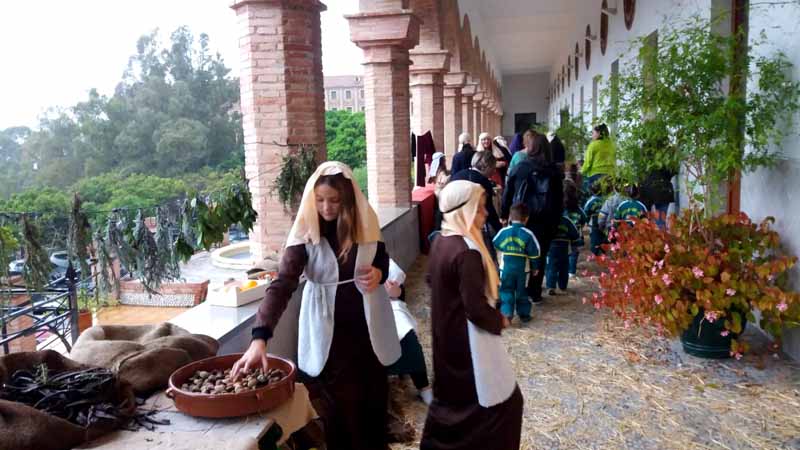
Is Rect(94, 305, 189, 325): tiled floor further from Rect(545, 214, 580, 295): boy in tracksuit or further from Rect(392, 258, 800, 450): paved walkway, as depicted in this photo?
Rect(392, 258, 800, 450): paved walkway

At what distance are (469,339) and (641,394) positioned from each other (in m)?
2.11

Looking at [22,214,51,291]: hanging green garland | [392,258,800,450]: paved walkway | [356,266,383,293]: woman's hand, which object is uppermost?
[22,214,51,291]: hanging green garland

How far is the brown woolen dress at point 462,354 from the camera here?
244 centimetres

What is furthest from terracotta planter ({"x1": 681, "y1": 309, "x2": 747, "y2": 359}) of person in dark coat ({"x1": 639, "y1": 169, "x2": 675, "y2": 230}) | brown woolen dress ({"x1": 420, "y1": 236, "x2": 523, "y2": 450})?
brown woolen dress ({"x1": 420, "y1": 236, "x2": 523, "y2": 450})

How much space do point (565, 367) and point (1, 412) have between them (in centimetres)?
373

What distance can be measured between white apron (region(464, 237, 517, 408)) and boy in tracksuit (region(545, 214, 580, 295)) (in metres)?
4.04

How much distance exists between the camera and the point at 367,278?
269 centimetres

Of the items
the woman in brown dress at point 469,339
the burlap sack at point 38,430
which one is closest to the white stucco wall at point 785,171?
the woman in brown dress at point 469,339

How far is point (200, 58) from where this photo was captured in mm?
24000

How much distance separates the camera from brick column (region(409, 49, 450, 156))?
11.0 m

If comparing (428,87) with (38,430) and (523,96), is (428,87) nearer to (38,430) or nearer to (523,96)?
(38,430)

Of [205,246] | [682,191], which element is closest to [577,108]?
[682,191]

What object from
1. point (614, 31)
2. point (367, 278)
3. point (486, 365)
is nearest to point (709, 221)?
point (486, 365)

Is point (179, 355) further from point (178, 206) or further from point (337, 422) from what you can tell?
Answer: point (178, 206)
